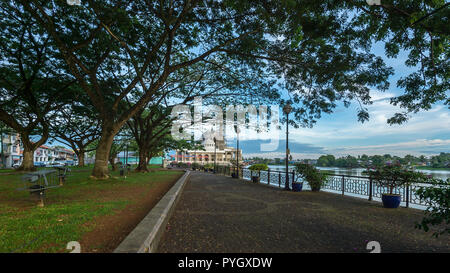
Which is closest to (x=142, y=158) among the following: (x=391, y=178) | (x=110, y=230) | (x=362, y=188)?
(x=110, y=230)

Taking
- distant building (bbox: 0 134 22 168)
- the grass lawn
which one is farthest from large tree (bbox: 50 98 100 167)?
distant building (bbox: 0 134 22 168)

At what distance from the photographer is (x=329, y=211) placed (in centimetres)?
679

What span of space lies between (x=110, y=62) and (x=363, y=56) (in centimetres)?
1413

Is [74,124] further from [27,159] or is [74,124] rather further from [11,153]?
[11,153]

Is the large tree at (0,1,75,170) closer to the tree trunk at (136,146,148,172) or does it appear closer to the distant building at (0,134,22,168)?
the tree trunk at (136,146,148,172)

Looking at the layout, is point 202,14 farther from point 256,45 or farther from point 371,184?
point 371,184

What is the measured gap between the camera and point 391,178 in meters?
8.09

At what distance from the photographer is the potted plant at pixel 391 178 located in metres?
7.63

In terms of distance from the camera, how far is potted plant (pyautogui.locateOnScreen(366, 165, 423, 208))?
25.0 feet

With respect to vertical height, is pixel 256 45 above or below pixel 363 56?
above

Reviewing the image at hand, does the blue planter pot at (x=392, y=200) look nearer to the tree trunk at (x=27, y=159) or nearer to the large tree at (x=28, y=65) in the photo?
the large tree at (x=28, y=65)
